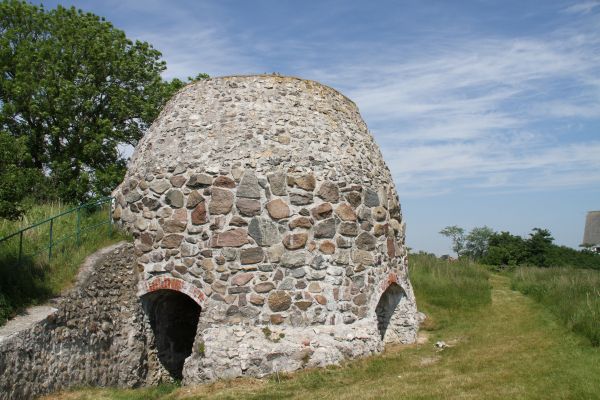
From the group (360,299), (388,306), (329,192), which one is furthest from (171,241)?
(388,306)

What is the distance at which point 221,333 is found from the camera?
9.47 meters

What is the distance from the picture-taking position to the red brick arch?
9852mm

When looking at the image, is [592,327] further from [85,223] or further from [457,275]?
[85,223]

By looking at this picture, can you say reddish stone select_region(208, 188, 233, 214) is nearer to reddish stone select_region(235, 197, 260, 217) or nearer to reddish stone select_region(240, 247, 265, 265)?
reddish stone select_region(235, 197, 260, 217)

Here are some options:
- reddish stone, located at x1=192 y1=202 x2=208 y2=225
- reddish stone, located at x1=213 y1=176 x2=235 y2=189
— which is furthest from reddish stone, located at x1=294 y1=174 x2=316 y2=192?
reddish stone, located at x1=192 y1=202 x2=208 y2=225

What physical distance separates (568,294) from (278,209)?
8846 millimetres

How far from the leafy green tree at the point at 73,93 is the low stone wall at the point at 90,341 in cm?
945

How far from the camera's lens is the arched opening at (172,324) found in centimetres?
1086

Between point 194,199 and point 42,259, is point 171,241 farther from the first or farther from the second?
point 42,259

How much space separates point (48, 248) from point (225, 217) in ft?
11.3

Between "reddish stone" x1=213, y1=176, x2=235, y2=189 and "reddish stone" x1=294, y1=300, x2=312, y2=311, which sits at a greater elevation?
"reddish stone" x1=213, y1=176, x2=235, y2=189

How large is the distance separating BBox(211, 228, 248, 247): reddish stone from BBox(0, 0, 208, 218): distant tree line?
409 inches

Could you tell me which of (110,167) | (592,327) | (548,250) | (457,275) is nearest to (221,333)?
A: (592,327)

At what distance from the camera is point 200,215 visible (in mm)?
10039
